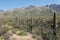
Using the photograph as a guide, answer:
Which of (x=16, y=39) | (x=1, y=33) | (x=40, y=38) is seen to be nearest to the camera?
(x=16, y=39)

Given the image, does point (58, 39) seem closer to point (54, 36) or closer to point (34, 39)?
point (54, 36)

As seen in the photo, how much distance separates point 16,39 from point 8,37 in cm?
88

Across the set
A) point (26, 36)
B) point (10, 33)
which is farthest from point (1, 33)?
point (26, 36)

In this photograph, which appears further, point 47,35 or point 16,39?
point 47,35

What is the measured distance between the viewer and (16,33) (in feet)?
60.7

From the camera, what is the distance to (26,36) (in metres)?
17.5

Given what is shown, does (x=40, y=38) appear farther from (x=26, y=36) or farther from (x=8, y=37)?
(x=8, y=37)

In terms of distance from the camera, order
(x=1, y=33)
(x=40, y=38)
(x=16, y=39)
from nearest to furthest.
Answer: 1. (x=16, y=39)
2. (x=40, y=38)
3. (x=1, y=33)

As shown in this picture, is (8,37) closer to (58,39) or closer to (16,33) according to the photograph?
(16,33)

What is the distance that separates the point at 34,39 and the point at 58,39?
8.39ft

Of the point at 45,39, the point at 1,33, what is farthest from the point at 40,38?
the point at 1,33

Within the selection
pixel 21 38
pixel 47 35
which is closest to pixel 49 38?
pixel 47 35

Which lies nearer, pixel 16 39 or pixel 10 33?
pixel 16 39

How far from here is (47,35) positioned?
18547mm
